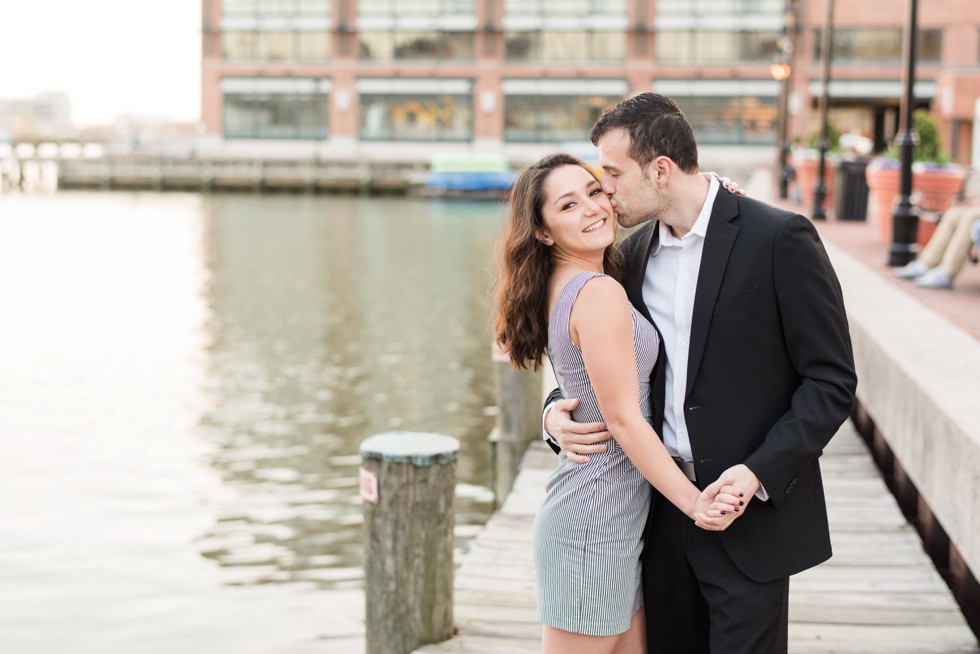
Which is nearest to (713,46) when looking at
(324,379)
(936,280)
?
(324,379)

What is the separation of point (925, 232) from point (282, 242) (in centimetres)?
2351

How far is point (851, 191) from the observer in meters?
21.4

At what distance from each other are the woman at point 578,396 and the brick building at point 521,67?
6138cm

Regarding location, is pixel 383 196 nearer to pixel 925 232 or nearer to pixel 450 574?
pixel 925 232

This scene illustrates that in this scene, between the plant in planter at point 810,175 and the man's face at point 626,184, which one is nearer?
the man's face at point 626,184

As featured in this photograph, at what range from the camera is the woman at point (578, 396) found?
3283 mm

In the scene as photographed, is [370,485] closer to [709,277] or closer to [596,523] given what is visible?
[596,523]

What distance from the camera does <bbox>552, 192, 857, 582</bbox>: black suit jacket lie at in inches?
122

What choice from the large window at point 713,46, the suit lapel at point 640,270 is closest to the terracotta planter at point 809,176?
the suit lapel at point 640,270

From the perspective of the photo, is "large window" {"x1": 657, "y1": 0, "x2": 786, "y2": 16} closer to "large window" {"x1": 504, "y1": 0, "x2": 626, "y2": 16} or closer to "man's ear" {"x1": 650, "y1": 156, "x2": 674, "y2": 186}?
"large window" {"x1": 504, "y1": 0, "x2": 626, "y2": 16}

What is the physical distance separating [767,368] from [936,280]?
8126 mm

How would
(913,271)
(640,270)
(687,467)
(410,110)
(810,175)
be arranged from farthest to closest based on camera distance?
(410,110) → (810,175) → (913,271) → (640,270) → (687,467)

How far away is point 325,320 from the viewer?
21.1m

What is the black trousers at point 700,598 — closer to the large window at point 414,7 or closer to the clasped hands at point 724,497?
the clasped hands at point 724,497
